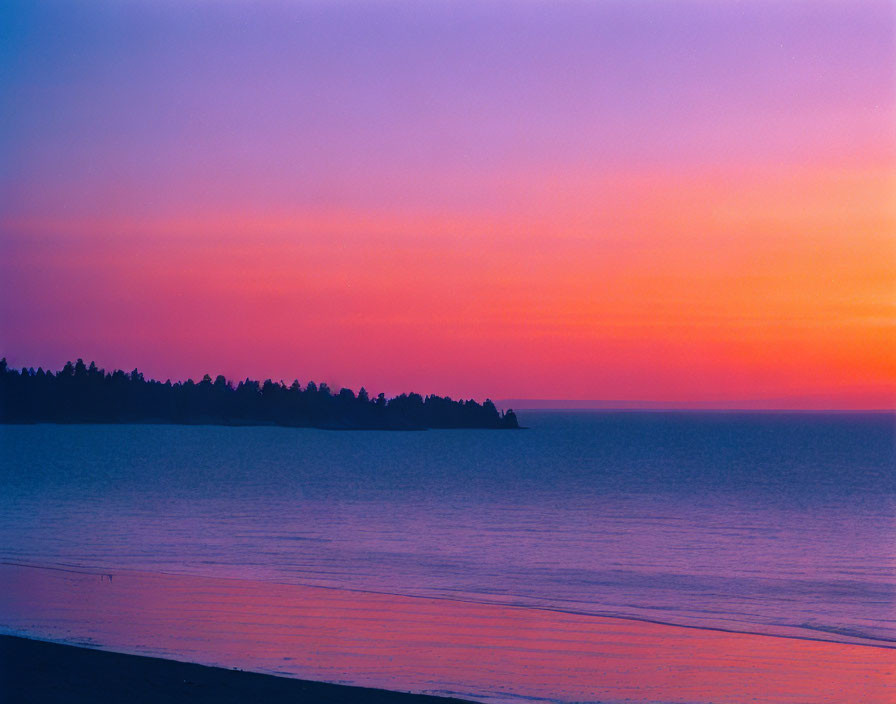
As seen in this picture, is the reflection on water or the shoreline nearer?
the reflection on water

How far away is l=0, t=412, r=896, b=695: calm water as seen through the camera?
19.2m

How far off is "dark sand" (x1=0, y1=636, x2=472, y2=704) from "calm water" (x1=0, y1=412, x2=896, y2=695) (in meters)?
2.41

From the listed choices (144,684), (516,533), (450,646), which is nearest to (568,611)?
(450,646)

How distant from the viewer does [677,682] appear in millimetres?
11719

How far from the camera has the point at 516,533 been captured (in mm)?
31234

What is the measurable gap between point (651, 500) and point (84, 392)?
11352cm

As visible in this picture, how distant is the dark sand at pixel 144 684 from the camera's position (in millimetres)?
9820

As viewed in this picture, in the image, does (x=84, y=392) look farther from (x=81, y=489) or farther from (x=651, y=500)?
(x=651, y=500)

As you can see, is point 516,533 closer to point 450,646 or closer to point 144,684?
point 450,646

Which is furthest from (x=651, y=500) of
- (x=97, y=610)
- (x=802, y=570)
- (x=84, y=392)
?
(x=84, y=392)

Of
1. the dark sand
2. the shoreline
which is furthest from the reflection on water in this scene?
the dark sand

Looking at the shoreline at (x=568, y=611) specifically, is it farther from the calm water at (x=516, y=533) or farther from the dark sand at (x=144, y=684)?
the dark sand at (x=144, y=684)

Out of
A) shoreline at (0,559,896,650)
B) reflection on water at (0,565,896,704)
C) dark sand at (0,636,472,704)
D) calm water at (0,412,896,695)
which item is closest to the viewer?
dark sand at (0,636,472,704)

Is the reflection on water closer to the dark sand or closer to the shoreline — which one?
the shoreline
